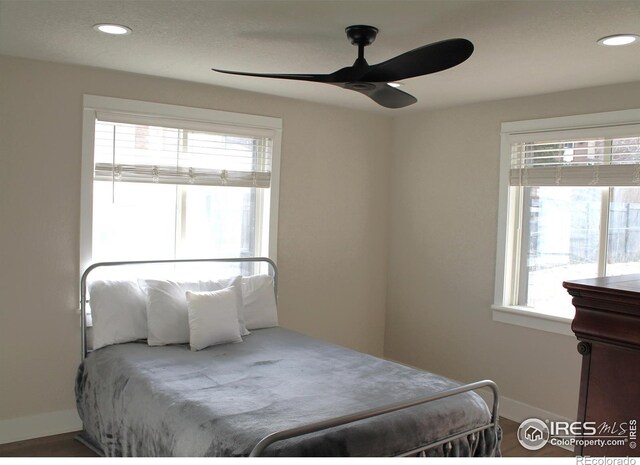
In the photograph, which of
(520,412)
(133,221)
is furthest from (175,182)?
(520,412)

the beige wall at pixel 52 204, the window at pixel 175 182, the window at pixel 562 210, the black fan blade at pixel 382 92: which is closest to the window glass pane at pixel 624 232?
the window at pixel 562 210

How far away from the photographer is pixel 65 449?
346 cm

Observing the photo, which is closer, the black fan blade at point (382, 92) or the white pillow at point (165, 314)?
the black fan blade at point (382, 92)

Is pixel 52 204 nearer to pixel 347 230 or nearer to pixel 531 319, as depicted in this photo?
pixel 347 230

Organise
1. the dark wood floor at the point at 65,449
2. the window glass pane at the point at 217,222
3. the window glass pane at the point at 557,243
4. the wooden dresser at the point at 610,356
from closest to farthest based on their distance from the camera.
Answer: the wooden dresser at the point at 610,356
the dark wood floor at the point at 65,449
the window glass pane at the point at 557,243
the window glass pane at the point at 217,222

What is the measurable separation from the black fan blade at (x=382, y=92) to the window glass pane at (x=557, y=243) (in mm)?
1768

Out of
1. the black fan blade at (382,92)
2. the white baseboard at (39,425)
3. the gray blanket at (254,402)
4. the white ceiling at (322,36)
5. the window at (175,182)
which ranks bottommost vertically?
the white baseboard at (39,425)

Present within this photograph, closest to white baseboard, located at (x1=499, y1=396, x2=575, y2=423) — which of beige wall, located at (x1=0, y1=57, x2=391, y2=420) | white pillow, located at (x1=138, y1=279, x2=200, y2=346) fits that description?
beige wall, located at (x1=0, y1=57, x2=391, y2=420)

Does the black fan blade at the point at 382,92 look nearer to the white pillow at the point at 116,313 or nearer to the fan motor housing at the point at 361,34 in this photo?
the fan motor housing at the point at 361,34

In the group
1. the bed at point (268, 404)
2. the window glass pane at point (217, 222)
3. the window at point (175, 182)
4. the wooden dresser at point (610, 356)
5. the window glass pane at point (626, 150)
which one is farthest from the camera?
the window glass pane at point (217, 222)

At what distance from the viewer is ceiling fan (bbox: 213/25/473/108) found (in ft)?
7.13

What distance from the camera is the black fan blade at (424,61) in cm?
213

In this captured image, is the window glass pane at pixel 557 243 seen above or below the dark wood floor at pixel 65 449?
above

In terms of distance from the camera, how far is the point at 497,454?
9.40 feet
